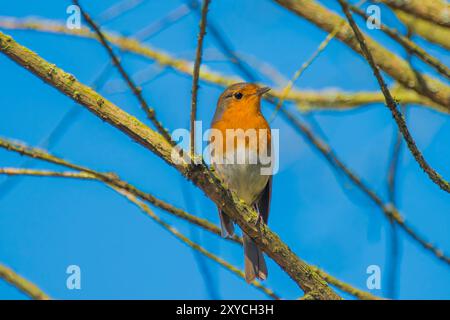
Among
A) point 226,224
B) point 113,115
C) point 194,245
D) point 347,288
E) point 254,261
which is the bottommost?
point 347,288

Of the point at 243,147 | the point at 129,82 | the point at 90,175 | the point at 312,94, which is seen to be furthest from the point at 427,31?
the point at 129,82

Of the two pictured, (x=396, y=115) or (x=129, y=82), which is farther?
(x=396, y=115)

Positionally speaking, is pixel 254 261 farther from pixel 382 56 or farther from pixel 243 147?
pixel 382 56

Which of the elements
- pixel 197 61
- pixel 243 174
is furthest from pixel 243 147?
pixel 197 61

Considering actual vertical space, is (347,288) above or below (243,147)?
below

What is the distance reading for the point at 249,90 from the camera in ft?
15.4

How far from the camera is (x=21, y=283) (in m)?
3.09

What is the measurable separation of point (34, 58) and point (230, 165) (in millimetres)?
1874

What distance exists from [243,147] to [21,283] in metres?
1.93

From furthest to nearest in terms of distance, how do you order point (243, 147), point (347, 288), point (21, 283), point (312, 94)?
point (243, 147), point (312, 94), point (347, 288), point (21, 283)

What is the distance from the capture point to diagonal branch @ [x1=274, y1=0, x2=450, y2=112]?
340 centimetres

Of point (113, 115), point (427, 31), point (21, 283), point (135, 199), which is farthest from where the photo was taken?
point (427, 31)

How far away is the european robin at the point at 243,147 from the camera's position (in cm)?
451

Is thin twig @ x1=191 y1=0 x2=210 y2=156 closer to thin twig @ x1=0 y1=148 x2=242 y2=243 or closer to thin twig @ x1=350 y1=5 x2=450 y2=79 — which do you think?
thin twig @ x1=0 y1=148 x2=242 y2=243
